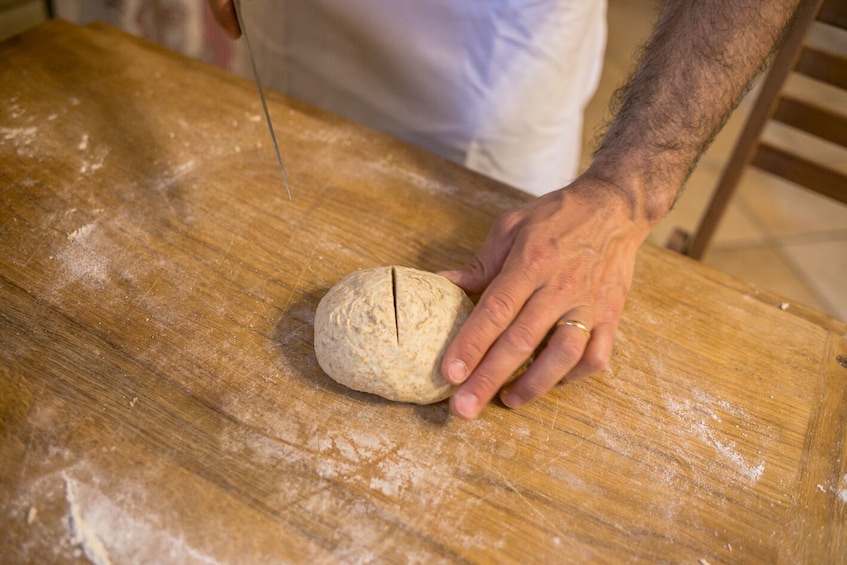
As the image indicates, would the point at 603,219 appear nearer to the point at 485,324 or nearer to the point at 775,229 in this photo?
the point at 485,324

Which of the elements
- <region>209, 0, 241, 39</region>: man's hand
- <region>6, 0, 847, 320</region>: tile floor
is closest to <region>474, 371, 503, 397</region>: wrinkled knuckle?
<region>209, 0, 241, 39</region>: man's hand

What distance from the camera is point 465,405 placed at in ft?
3.28

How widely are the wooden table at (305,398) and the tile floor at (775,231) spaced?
1.57m

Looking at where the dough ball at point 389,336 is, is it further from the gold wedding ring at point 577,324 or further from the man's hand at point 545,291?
the gold wedding ring at point 577,324

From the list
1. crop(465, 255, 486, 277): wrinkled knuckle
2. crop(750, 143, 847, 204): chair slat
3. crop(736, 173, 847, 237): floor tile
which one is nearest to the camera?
crop(465, 255, 486, 277): wrinkled knuckle

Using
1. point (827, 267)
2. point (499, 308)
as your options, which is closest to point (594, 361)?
point (499, 308)

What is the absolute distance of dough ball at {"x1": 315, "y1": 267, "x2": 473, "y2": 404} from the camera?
1021 millimetres

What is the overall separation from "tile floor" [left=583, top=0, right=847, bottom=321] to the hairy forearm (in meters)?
1.49

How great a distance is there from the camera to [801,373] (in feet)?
4.01

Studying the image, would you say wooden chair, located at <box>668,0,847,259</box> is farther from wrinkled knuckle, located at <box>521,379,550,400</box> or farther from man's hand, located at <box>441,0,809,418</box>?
wrinkled knuckle, located at <box>521,379,550,400</box>

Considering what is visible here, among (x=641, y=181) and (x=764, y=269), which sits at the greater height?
(x=641, y=181)

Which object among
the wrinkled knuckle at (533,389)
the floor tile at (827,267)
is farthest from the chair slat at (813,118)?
the floor tile at (827,267)

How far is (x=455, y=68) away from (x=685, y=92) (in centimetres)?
59

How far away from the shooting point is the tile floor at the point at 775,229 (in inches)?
115
